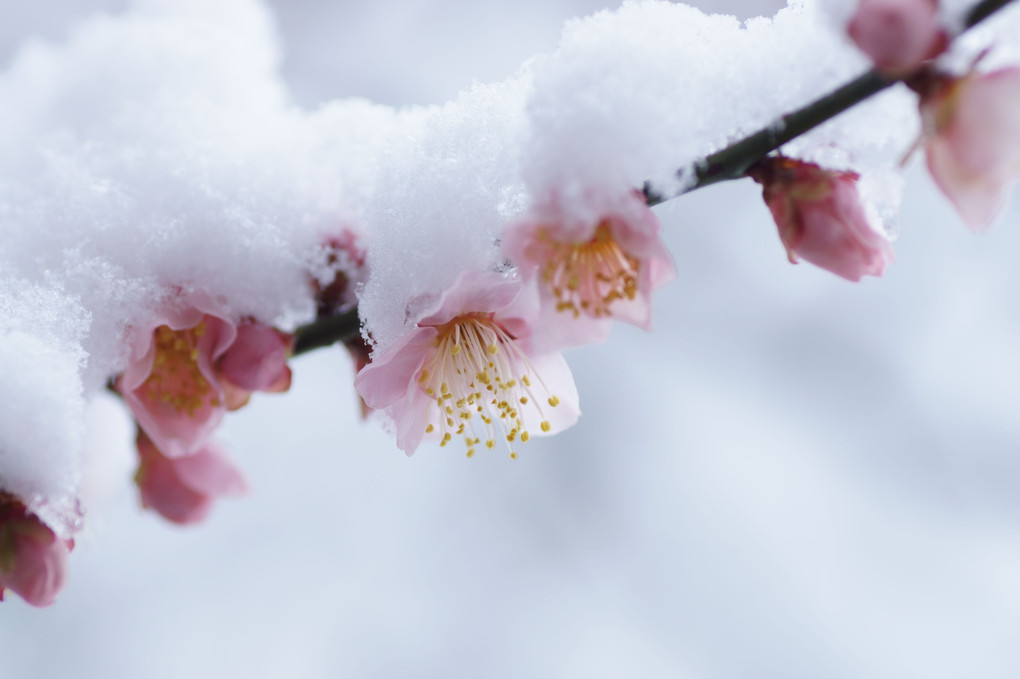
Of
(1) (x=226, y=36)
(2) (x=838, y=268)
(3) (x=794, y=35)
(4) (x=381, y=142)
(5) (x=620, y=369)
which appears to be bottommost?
(2) (x=838, y=268)

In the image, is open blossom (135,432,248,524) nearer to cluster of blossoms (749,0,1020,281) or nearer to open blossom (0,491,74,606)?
open blossom (0,491,74,606)

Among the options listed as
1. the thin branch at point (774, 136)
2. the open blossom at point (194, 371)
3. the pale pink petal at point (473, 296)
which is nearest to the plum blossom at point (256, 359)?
the open blossom at point (194, 371)

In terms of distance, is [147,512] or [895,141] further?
[147,512]

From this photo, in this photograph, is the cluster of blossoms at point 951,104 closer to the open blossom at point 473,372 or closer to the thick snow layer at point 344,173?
the thick snow layer at point 344,173

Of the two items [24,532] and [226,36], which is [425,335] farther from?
[226,36]

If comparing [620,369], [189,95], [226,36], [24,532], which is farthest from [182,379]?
[620,369]

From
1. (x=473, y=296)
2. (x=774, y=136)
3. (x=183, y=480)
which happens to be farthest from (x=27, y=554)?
(x=774, y=136)

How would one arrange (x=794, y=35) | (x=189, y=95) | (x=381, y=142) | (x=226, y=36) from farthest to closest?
(x=226, y=36) < (x=189, y=95) < (x=381, y=142) < (x=794, y=35)

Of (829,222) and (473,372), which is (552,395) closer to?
(473,372)

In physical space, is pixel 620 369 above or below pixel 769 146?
above
